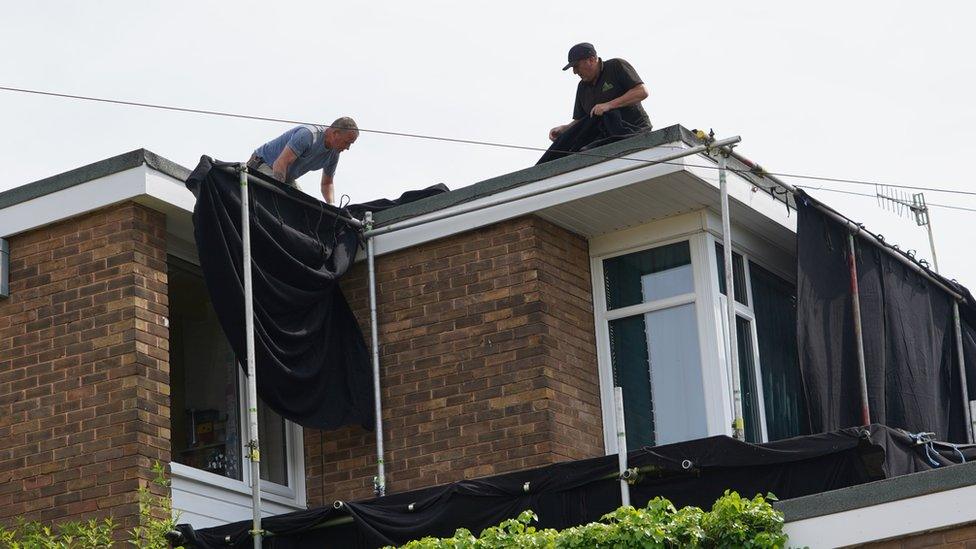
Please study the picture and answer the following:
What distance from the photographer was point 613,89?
14609 mm

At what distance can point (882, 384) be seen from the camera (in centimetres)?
1459

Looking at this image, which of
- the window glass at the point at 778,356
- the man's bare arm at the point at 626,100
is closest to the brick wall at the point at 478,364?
the man's bare arm at the point at 626,100

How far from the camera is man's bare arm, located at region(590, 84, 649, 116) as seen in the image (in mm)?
14328

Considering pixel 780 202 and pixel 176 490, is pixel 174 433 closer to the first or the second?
pixel 176 490

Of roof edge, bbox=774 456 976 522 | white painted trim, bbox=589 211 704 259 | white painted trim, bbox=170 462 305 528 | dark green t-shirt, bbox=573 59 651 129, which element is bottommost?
roof edge, bbox=774 456 976 522

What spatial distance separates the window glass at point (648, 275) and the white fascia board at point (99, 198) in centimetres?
349

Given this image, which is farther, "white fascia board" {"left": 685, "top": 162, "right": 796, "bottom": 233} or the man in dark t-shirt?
the man in dark t-shirt

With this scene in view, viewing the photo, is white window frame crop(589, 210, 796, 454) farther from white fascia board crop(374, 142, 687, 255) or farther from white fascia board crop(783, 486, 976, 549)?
white fascia board crop(783, 486, 976, 549)

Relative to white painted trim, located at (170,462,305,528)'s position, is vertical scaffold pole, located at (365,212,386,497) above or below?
above

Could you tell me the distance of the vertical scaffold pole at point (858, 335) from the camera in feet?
46.2

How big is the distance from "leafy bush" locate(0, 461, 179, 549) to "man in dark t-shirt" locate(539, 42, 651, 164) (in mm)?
4219

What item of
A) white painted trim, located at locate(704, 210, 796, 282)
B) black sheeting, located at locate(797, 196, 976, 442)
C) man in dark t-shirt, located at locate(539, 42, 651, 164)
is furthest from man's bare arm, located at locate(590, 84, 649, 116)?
black sheeting, located at locate(797, 196, 976, 442)

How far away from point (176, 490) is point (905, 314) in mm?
6576

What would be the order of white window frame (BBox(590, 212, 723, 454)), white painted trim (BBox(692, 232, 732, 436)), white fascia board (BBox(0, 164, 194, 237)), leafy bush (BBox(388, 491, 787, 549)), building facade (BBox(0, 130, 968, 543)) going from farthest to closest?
white window frame (BBox(590, 212, 723, 454)) < white painted trim (BBox(692, 232, 732, 436)) < white fascia board (BBox(0, 164, 194, 237)) < building facade (BBox(0, 130, 968, 543)) < leafy bush (BBox(388, 491, 787, 549))
